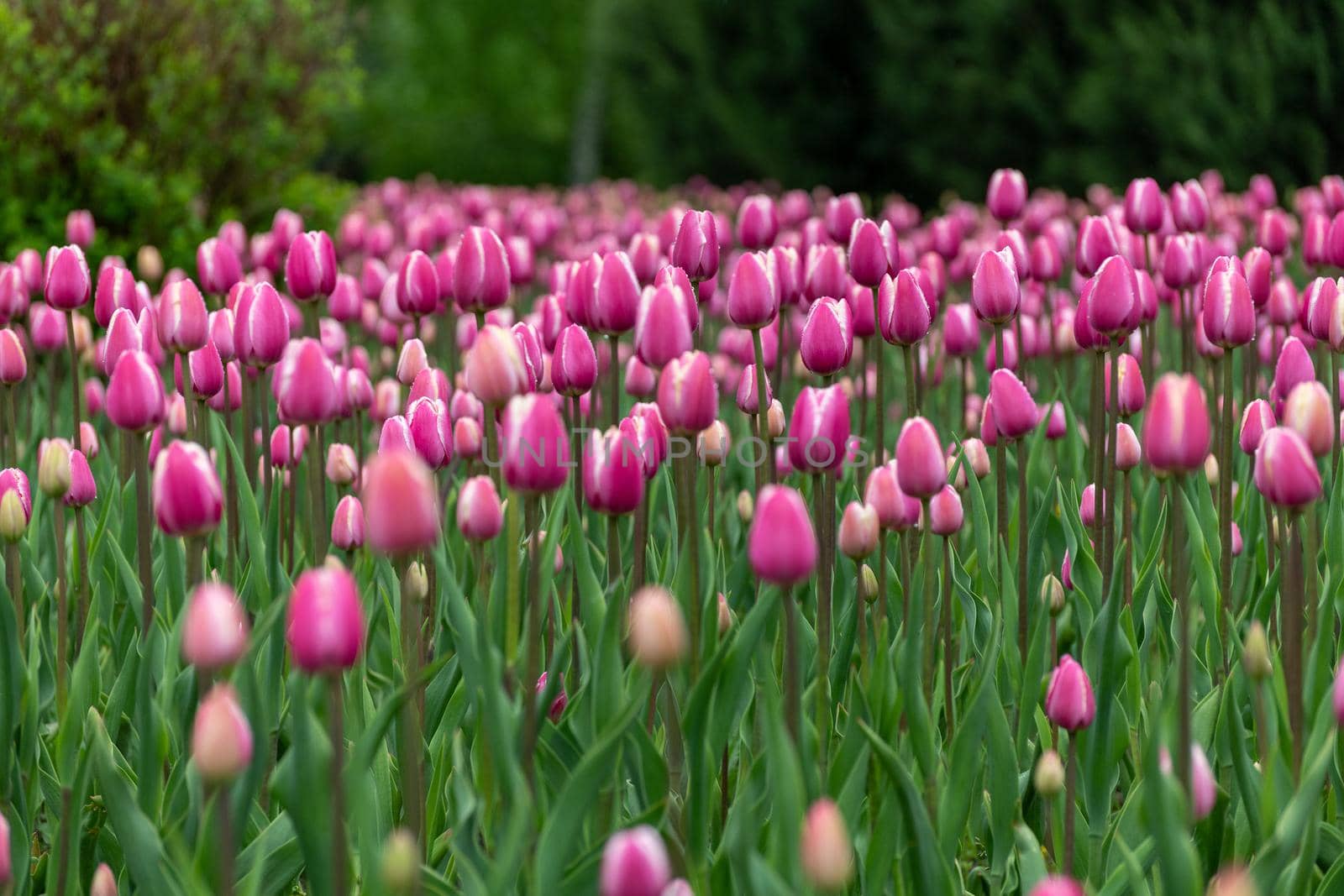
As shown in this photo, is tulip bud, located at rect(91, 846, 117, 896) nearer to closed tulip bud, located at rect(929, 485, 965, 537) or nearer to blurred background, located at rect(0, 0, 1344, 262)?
closed tulip bud, located at rect(929, 485, 965, 537)

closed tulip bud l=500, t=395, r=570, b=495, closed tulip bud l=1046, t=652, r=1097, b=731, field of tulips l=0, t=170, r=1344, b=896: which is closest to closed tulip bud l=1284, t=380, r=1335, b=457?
field of tulips l=0, t=170, r=1344, b=896

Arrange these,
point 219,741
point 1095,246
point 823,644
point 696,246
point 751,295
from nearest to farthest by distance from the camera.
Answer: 1. point 219,741
2. point 823,644
3. point 751,295
4. point 696,246
5. point 1095,246

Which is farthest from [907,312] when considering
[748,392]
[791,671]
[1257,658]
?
[791,671]

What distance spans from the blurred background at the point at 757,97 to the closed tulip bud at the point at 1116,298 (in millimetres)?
4614

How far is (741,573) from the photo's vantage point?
2.83 m

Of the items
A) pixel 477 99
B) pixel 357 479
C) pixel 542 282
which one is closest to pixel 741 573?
pixel 357 479

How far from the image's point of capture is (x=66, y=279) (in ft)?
10.6

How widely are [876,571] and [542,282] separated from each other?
214 inches

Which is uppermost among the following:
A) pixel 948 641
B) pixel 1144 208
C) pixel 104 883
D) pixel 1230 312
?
pixel 1144 208

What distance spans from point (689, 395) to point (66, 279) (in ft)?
5.67

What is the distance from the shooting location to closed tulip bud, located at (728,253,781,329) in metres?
2.51

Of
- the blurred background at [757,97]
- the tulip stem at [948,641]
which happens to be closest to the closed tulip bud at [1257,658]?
the tulip stem at [948,641]

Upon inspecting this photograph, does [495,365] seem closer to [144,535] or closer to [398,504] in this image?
[398,504]

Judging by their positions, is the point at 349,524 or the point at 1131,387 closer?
the point at 349,524
